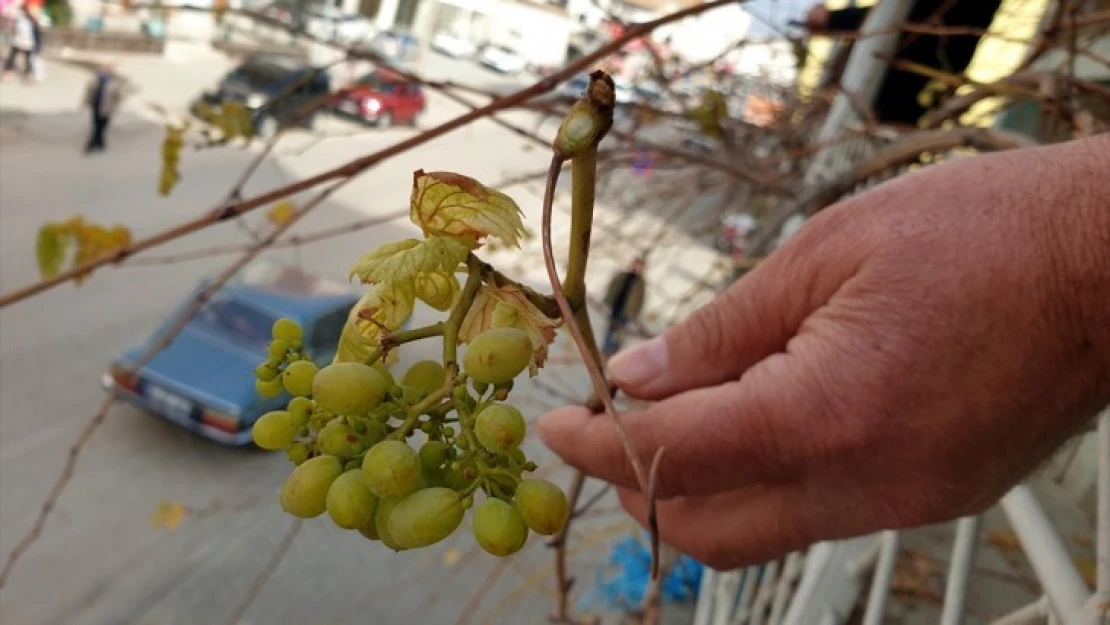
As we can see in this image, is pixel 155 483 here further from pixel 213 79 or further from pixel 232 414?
pixel 213 79

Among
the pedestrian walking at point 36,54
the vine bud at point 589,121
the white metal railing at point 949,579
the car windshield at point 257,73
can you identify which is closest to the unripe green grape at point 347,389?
the vine bud at point 589,121

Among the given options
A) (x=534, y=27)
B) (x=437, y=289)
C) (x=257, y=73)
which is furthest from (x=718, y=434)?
(x=534, y=27)

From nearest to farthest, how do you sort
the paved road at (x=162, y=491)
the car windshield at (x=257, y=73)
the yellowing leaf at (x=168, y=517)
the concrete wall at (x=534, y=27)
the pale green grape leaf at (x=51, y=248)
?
1. the pale green grape leaf at (x=51, y=248)
2. the paved road at (x=162, y=491)
3. the yellowing leaf at (x=168, y=517)
4. the car windshield at (x=257, y=73)
5. the concrete wall at (x=534, y=27)

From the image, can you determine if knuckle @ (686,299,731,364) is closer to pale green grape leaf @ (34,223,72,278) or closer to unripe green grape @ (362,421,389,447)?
unripe green grape @ (362,421,389,447)

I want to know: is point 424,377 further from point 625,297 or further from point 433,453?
point 625,297

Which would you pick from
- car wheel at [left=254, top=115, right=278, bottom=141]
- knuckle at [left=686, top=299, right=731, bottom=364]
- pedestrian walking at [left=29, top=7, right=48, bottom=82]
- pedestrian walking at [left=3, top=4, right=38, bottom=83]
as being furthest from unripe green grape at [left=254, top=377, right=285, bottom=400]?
pedestrian walking at [left=29, top=7, right=48, bottom=82]

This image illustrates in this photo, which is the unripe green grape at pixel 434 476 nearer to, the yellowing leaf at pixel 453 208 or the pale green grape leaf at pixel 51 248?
the yellowing leaf at pixel 453 208
